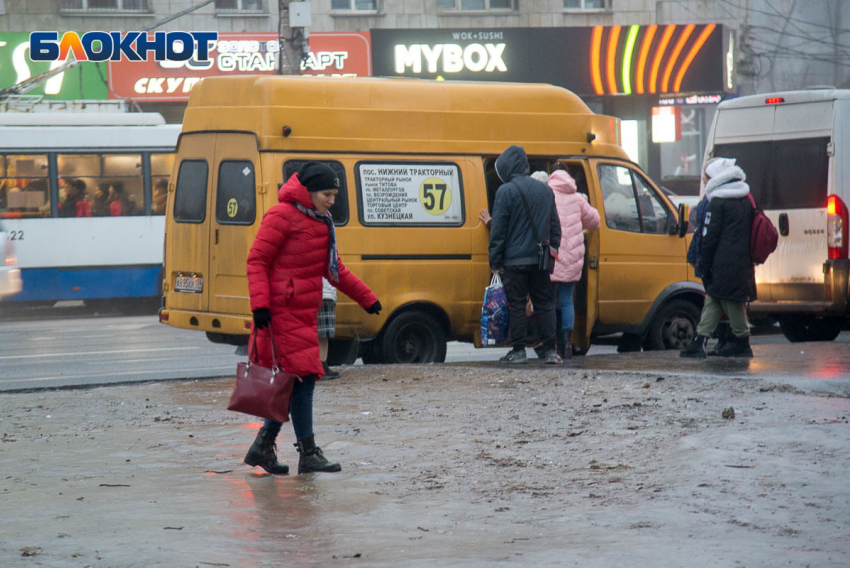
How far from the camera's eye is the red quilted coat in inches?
246

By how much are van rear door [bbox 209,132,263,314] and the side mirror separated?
4.07m

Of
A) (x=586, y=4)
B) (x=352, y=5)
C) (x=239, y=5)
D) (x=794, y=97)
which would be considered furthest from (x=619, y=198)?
(x=586, y=4)

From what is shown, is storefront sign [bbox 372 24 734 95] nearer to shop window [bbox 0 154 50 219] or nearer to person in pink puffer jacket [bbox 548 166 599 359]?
shop window [bbox 0 154 50 219]

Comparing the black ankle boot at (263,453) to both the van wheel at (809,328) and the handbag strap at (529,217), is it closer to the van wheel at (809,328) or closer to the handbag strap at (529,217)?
the handbag strap at (529,217)

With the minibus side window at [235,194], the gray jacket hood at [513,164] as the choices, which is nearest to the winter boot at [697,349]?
the gray jacket hood at [513,164]

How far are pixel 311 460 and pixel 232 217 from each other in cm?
418

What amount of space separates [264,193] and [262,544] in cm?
526

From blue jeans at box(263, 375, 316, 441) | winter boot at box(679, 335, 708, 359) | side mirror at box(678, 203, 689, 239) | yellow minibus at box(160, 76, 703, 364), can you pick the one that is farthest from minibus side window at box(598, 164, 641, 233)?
blue jeans at box(263, 375, 316, 441)

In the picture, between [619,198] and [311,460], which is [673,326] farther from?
[311,460]

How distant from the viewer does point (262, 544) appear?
496 cm

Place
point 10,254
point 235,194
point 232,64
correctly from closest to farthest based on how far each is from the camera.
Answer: point 235,194, point 10,254, point 232,64

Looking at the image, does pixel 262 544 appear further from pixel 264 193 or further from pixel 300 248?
pixel 264 193

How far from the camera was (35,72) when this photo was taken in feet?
86.1

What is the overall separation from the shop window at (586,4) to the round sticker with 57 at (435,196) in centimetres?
1980
